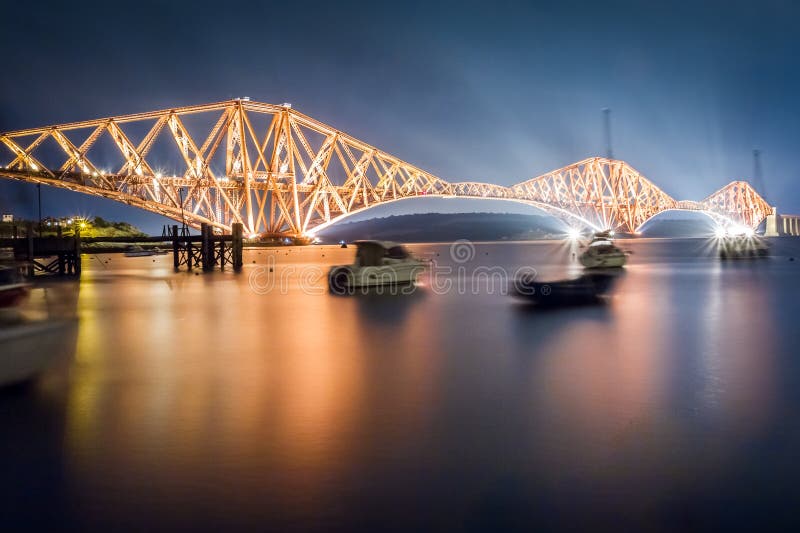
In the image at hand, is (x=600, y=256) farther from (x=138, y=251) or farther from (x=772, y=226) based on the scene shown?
(x=772, y=226)

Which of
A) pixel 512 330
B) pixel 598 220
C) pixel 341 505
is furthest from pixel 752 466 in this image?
pixel 598 220

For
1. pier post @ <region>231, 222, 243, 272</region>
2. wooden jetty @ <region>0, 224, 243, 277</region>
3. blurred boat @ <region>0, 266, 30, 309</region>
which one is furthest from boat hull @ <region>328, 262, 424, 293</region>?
pier post @ <region>231, 222, 243, 272</region>

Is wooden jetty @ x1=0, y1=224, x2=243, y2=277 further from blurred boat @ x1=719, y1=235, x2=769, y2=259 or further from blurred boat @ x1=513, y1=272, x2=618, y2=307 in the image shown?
blurred boat @ x1=719, y1=235, x2=769, y2=259

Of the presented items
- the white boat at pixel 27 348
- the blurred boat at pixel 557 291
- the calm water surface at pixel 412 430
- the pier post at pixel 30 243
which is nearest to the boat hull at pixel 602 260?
the blurred boat at pixel 557 291

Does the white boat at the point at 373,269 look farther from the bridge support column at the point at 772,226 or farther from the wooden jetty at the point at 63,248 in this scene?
the bridge support column at the point at 772,226

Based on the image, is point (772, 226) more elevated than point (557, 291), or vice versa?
point (772, 226)

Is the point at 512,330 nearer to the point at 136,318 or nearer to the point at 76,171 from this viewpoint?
the point at 136,318

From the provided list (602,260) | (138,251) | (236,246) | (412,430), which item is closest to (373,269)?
(412,430)
